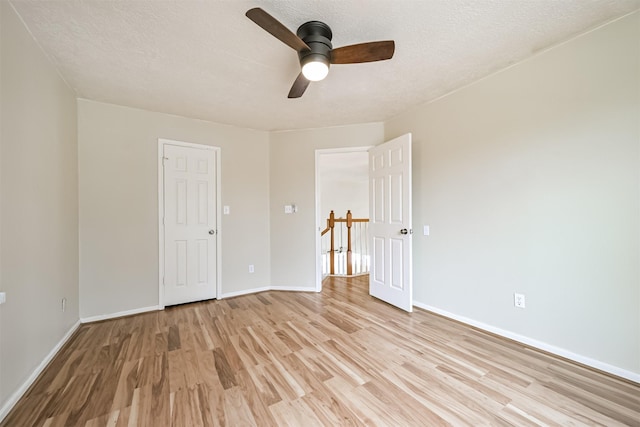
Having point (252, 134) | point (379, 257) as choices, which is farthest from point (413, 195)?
point (252, 134)

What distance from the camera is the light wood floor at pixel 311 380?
144cm

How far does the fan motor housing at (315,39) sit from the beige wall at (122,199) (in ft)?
7.22

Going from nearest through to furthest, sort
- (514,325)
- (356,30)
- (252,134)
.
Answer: (356,30)
(514,325)
(252,134)

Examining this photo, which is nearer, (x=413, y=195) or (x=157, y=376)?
(x=157, y=376)

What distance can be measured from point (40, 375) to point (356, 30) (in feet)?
10.7

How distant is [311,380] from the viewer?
175cm

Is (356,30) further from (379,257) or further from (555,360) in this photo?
(555,360)

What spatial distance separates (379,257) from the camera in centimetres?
338

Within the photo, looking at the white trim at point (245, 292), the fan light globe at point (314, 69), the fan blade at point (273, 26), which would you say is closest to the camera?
the fan blade at point (273, 26)

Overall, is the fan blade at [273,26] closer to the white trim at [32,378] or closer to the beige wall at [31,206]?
the beige wall at [31,206]

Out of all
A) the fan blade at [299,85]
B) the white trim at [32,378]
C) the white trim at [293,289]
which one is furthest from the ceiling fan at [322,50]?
the white trim at [293,289]

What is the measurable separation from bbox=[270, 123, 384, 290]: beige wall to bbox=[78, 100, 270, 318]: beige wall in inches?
28.2

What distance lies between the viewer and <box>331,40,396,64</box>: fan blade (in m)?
1.57

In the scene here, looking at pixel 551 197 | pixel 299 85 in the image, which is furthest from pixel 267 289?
pixel 551 197
